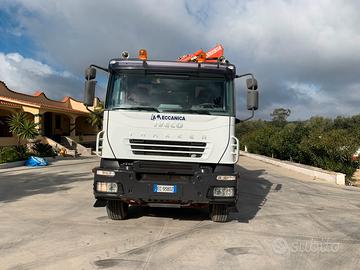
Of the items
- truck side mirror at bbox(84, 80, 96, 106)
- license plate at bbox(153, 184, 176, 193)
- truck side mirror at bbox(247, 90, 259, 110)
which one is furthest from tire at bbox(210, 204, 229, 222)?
truck side mirror at bbox(84, 80, 96, 106)

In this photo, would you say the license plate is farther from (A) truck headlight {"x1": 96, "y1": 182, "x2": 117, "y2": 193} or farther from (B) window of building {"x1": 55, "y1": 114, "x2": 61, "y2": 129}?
(B) window of building {"x1": 55, "y1": 114, "x2": 61, "y2": 129}

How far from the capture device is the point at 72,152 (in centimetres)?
2942

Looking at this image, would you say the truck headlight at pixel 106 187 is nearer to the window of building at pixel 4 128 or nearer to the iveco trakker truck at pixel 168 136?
the iveco trakker truck at pixel 168 136

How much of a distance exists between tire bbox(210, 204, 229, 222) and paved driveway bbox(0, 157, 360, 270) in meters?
0.16

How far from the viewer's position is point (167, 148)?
7234mm

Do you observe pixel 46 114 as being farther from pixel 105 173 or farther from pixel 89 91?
pixel 105 173

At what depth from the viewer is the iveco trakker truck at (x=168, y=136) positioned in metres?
7.12

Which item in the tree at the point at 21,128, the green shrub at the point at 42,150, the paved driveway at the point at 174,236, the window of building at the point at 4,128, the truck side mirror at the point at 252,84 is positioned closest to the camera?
the paved driveway at the point at 174,236

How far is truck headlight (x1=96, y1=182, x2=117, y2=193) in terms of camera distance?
23.5 ft

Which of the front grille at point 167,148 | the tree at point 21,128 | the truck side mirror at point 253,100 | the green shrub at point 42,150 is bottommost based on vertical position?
the green shrub at point 42,150

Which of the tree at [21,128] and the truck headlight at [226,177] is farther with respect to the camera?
the tree at [21,128]

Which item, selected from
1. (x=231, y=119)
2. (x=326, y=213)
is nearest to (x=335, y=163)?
(x=326, y=213)

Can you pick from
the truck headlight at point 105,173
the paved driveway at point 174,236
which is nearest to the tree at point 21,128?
the paved driveway at point 174,236

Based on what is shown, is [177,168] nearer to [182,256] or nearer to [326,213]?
[182,256]
